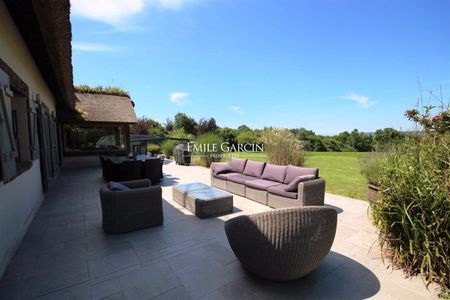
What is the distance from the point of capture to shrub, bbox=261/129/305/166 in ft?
23.0

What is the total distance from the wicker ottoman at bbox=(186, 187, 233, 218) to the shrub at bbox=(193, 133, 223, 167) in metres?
5.85

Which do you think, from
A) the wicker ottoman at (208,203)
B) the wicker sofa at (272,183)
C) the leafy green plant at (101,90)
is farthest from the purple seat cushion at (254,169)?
the leafy green plant at (101,90)

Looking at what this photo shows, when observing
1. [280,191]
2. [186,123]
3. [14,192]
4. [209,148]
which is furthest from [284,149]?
[186,123]

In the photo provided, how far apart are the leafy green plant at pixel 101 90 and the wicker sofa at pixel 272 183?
30.2ft

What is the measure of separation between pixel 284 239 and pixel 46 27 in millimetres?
3906

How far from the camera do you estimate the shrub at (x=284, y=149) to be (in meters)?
7.02

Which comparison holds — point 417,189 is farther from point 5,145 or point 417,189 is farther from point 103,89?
point 103,89

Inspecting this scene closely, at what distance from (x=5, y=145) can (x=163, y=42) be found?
6.53 m

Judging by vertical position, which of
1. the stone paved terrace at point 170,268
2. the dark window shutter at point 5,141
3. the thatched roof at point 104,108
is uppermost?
the thatched roof at point 104,108

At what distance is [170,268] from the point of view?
2.37m

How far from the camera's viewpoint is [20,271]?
2312 millimetres

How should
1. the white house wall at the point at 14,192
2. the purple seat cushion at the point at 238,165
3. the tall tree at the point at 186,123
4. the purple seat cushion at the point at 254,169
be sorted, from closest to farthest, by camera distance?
the white house wall at the point at 14,192, the purple seat cushion at the point at 254,169, the purple seat cushion at the point at 238,165, the tall tree at the point at 186,123

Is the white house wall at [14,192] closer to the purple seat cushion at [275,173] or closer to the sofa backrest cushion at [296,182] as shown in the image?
the sofa backrest cushion at [296,182]

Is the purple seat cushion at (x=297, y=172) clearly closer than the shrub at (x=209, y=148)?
Yes
